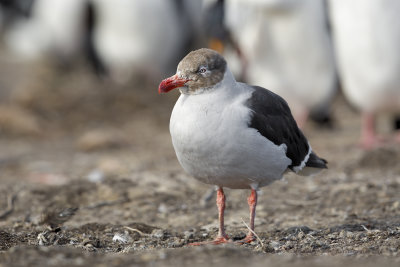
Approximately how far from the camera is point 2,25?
19.1 m

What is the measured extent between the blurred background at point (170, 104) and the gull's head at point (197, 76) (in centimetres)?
114

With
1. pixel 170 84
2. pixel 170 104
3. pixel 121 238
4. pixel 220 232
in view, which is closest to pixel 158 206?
pixel 121 238

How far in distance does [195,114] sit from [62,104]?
28.1 feet

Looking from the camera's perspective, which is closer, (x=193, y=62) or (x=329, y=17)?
(x=193, y=62)

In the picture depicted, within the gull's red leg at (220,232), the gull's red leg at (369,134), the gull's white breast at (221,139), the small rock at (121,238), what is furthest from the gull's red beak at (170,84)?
the gull's red leg at (369,134)

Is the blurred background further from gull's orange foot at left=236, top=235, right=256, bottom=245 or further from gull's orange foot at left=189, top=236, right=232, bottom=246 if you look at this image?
gull's orange foot at left=189, top=236, right=232, bottom=246

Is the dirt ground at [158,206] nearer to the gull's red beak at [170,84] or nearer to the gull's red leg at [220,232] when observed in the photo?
the gull's red leg at [220,232]

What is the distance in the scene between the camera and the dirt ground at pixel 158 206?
422cm

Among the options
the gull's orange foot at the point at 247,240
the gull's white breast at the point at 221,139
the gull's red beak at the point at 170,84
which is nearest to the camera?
the gull's white breast at the point at 221,139

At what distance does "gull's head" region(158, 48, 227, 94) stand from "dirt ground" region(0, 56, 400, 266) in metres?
1.01

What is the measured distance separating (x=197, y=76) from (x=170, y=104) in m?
8.45

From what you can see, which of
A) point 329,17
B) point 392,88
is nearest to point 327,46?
point 329,17

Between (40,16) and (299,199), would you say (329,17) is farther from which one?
(40,16)

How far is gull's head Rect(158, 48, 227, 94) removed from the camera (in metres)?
4.70
